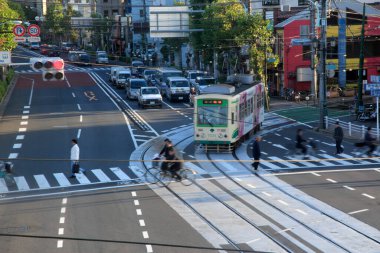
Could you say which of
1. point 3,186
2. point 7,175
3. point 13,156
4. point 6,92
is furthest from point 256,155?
point 6,92

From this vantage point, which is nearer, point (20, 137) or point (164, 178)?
point (164, 178)

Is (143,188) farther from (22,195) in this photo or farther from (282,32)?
(282,32)

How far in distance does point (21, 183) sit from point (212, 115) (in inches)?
398

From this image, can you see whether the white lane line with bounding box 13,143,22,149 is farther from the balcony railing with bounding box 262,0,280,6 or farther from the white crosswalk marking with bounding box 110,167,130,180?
the balcony railing with bounding box 262,0,280,6

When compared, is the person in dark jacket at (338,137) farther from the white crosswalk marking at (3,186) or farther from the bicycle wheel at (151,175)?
the white crosswalk marking at (3,186)

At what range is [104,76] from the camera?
83.6 metres

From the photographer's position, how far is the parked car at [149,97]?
52500 millimetres

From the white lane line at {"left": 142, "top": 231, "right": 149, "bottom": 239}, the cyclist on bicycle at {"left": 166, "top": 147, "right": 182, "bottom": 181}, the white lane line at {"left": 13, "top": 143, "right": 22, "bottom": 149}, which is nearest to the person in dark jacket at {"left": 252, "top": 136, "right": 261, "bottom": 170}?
the cyclist on bicycle at {"left": 166, "top": 147, "right": 182, "bottom": 181}

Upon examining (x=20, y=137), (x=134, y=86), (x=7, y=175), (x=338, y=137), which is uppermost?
(x=134, y=86)

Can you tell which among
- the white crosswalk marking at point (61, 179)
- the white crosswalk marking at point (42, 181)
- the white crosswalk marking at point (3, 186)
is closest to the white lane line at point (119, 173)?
the white crosswalk marking at point (61, 179)

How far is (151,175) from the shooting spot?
88.3 feet

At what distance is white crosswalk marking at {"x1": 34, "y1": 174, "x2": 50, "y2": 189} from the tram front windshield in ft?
28.0

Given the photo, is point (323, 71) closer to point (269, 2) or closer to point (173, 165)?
point (173, 165)

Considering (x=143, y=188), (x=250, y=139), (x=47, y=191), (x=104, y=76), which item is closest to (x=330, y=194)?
(x=143, y=188)
